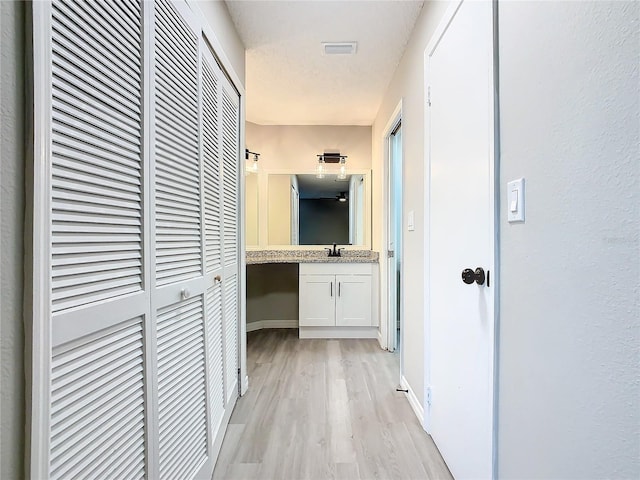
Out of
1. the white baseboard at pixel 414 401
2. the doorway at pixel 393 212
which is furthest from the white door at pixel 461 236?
the doorway at pixel 393 212

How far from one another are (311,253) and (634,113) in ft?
11.6

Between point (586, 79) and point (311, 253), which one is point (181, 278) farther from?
point (311, 253)

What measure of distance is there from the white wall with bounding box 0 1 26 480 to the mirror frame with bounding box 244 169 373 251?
3512mm

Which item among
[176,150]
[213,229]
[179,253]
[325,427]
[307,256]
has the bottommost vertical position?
[325,427]

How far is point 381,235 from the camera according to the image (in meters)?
3.47

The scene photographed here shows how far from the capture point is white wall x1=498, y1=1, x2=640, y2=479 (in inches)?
26.0

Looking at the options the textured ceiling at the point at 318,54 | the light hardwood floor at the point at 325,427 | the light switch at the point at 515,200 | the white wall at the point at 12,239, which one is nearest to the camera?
the white wall at the point at 12,239

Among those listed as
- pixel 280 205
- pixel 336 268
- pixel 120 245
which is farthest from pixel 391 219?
pixel 120 245

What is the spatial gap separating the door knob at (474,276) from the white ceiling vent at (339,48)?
74.1 inches

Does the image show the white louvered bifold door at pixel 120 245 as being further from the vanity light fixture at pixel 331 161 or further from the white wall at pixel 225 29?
the vanity light fixture at pixel 331 161

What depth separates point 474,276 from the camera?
4.18ft

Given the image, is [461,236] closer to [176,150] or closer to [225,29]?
[176,150]

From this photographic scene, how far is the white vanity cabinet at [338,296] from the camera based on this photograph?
371cm

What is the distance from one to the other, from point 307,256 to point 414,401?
221 centimetres
